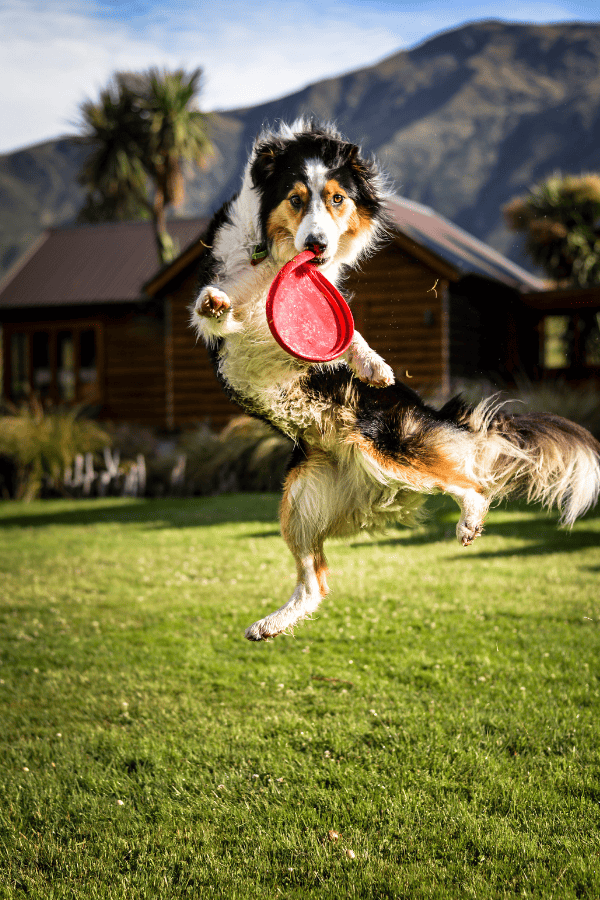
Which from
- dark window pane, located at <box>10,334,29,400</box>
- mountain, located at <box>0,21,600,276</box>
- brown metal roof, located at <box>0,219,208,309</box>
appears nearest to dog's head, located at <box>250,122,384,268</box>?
brown metal roof, located at <box>0,219,208,309</box>

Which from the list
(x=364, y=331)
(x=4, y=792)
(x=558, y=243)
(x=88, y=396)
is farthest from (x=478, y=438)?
(x=558, y=243)

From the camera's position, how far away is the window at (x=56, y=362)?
2280cm

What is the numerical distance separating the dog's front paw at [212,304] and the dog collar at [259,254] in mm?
197

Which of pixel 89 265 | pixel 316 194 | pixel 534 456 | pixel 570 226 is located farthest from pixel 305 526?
pixel 570 226

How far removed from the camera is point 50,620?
675cm

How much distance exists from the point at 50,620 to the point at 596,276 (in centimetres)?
2315

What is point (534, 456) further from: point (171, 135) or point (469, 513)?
point (171, 135)

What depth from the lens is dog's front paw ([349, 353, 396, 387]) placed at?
93.7 inches

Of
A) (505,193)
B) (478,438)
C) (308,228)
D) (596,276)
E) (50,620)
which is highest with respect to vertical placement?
(505,193)

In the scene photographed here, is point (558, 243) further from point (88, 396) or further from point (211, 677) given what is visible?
point (211, 677)

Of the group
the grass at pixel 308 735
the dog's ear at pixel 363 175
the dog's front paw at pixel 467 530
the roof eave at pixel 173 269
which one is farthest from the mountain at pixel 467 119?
the dog's front paw at pixel 467 530

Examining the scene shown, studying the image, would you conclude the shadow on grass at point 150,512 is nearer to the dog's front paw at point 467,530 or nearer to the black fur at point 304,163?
the dog's front paw at point 467,530

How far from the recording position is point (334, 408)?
102 inches

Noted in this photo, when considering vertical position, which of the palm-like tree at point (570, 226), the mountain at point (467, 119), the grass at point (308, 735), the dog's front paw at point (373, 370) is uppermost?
the mountain at point (467, 119)
